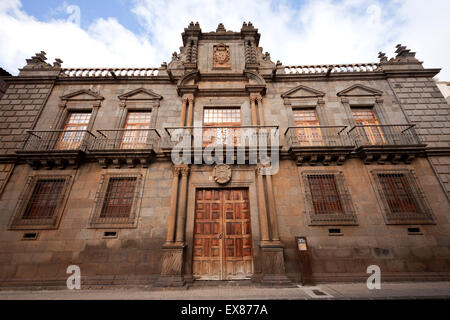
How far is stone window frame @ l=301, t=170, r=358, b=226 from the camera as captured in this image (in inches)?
315

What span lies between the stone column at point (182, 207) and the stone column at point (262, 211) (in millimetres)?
3194

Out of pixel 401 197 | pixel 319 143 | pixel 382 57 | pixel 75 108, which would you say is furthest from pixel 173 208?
pixel 382 57

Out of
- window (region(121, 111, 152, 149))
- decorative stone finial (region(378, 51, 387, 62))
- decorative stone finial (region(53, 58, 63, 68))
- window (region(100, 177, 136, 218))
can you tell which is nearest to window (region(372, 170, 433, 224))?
decorative stone finial (region(378, 51, 387, 62))

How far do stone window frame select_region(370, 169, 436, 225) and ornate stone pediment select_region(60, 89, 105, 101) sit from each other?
583 inches

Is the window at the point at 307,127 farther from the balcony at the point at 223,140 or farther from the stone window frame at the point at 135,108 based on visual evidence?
the stone window frame at the point at 135,108

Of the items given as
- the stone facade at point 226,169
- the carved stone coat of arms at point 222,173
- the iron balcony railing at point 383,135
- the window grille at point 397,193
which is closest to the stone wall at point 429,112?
the stone facade at point 226,169

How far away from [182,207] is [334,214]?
21.3ft

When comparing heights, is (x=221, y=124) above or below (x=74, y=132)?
above

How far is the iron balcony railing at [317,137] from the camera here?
938 cm

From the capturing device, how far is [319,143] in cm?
970

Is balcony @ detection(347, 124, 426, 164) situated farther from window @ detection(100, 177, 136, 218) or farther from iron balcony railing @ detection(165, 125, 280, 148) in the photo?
window @ detection(100, 177, 136, 218)

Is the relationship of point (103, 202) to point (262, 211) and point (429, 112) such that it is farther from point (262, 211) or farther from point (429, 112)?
point (429, 112)
